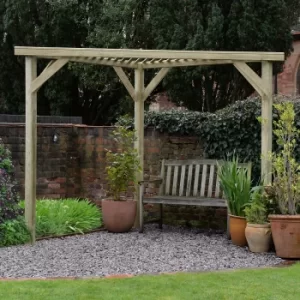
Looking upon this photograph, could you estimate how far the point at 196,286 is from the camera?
5926mm

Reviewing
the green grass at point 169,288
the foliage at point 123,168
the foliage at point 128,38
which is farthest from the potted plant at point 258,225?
the foliage at point 128,38

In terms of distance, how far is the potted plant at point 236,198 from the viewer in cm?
857

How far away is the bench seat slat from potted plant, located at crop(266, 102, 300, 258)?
1.32 metres

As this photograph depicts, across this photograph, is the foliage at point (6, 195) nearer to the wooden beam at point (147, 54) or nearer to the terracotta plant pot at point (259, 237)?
the wooden beam at point (147, 54)

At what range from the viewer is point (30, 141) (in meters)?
8.67

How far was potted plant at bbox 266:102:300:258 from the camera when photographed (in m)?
7.73

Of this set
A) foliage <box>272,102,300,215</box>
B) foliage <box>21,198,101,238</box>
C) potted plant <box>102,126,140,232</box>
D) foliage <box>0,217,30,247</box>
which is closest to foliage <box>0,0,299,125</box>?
potted plant <box>102,126,140,232</box>

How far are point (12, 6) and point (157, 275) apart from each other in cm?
1403

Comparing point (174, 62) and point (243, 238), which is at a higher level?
point (174, 62)

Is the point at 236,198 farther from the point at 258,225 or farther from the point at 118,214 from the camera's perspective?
the point at 118,214

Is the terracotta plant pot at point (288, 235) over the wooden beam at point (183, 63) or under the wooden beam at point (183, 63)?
under

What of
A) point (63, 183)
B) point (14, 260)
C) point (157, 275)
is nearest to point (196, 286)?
point (157, 275)

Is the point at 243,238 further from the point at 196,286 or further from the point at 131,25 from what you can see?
the point at 131,25

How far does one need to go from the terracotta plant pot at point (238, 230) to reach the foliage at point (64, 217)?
2262 millimetres
